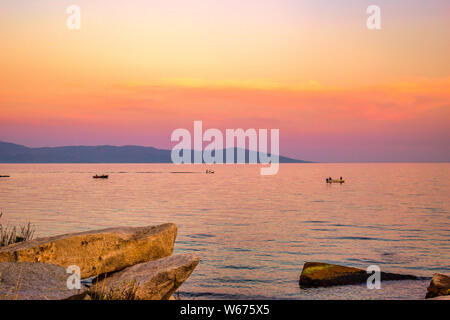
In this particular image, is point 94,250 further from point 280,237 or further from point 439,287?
point 280,237

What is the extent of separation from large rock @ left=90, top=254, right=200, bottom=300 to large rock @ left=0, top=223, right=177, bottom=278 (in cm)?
72

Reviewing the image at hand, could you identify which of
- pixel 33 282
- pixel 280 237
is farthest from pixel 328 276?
pixel 280 237

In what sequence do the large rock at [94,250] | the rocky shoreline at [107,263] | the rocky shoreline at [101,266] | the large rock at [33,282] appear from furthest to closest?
the large rock at [94,250], the rocky shoreline at [107,263], the rocky shoreline at [101,266], the large rock at [33,282]

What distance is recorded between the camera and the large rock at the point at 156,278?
1208cm

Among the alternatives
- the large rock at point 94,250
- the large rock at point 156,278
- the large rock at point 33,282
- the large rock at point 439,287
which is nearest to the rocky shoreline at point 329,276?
the large rock at point 439,287

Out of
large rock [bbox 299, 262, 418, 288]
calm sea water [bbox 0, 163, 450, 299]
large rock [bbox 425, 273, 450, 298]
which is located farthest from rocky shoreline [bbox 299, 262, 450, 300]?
large rock [bbox 425, 273, 450, 298]

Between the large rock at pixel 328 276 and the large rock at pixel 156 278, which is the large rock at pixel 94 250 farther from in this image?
the large rock at pixel 328 276

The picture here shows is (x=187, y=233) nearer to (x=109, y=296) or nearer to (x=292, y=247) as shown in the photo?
(x=292, y=247)

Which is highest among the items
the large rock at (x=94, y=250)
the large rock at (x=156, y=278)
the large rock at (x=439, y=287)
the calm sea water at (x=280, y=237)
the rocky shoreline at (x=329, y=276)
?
the large rock at (x=94, y=250)

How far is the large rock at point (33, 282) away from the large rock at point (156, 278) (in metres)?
1.17

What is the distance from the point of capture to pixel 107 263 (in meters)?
14.4

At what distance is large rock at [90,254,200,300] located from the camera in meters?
12.1
